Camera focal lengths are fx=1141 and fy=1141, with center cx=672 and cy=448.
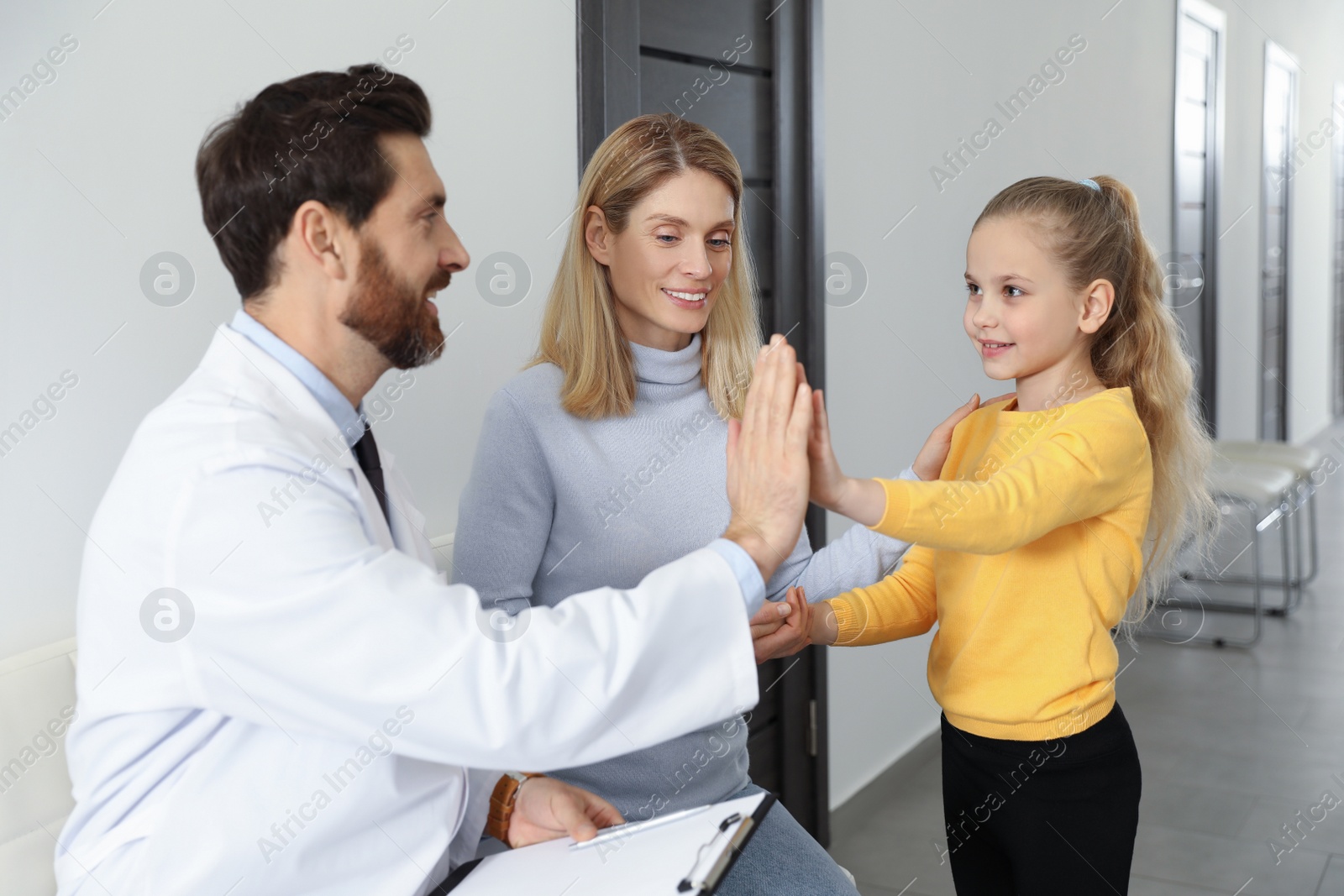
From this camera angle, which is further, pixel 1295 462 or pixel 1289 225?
pixel 1289 225

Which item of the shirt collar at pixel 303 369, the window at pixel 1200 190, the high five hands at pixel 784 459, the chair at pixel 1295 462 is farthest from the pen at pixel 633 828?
the window at pixel 1200 190

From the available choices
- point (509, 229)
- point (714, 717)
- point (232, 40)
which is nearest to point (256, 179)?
point (232, 40)

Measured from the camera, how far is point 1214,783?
122 inches

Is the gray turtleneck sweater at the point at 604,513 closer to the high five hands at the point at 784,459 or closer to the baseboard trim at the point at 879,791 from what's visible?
the high five hands at the point at 784,459

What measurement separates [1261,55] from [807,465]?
7.27 meters

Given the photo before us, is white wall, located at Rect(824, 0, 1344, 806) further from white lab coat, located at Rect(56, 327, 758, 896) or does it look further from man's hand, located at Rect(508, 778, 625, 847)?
white lab coat, located at Rect(56, 327, 758, 896)

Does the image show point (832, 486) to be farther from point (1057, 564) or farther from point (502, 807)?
point (502, 807)

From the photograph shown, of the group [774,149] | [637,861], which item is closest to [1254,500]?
[774,149]

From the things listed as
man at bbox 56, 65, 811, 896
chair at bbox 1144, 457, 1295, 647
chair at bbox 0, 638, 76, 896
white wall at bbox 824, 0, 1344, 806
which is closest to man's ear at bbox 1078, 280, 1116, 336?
man at bbox 56, 65, 811, 896

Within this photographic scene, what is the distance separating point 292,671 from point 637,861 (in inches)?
13.5

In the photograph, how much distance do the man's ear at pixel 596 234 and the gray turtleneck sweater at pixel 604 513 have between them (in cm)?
14

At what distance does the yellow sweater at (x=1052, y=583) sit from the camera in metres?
1.34

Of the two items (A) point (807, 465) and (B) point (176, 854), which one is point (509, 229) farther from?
(B) point (176, 854)

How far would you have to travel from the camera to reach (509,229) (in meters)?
1.84
